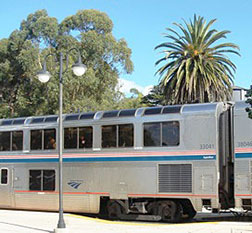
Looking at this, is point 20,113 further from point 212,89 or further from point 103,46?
point 212,89

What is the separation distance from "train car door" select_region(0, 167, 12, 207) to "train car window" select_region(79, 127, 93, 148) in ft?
13.5

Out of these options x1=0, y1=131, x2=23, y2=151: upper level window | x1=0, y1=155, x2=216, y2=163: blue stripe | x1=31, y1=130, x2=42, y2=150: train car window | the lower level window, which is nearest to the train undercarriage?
x1=0, y1=155, x2=216, y2=163: blue stripe

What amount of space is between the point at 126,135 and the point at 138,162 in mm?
1198

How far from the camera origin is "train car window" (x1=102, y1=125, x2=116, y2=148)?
61.3ft

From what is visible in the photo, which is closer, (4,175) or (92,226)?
(92,226)

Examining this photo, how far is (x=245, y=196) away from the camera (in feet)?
53.2

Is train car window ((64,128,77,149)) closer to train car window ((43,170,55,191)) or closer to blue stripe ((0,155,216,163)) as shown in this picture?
blue stripe ((0,155,216,163))

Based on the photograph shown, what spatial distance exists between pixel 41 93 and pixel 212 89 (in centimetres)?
1484

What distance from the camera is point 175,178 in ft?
56.9

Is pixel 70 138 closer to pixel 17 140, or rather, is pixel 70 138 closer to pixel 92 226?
pixel 17 140

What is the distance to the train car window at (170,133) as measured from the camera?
17422mm

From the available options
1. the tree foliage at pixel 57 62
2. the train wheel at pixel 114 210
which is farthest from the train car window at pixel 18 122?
the tree foliage at pixel 57 62

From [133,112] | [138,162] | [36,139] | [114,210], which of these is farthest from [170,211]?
[36,139]

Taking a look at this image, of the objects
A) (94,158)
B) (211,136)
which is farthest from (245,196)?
(94,158)
